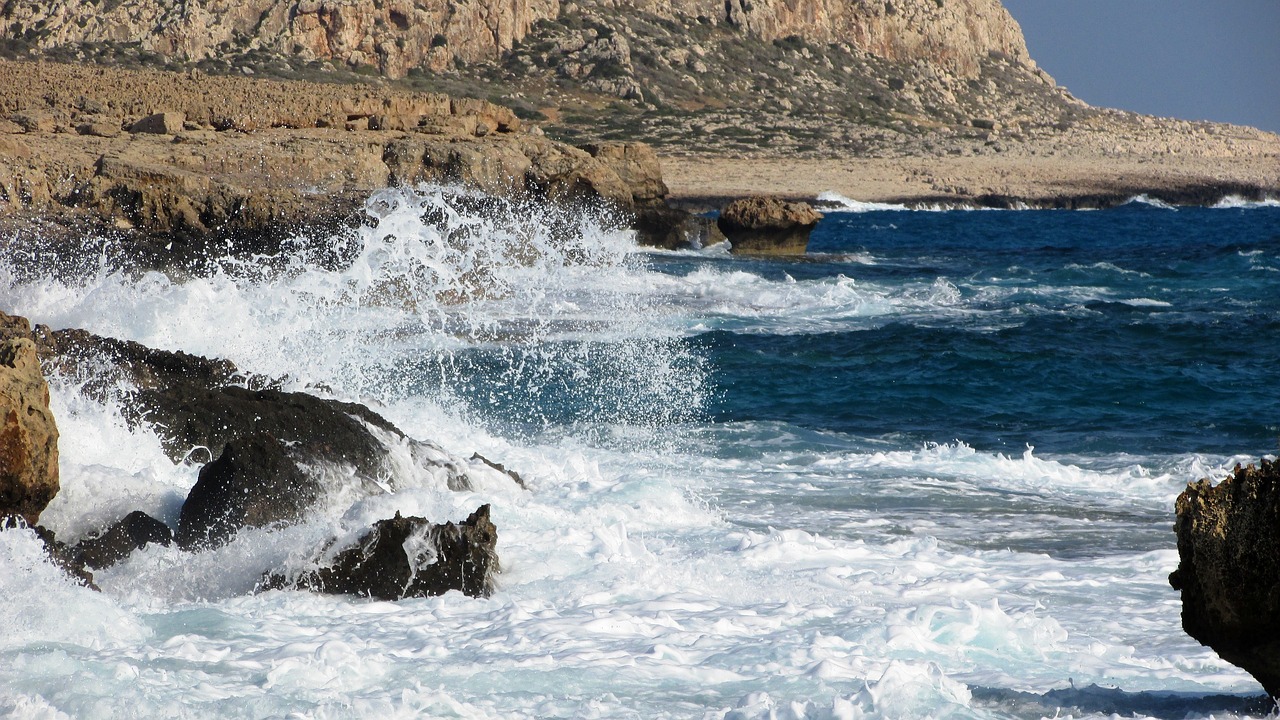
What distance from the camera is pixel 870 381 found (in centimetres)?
1221

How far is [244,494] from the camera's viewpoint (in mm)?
5570

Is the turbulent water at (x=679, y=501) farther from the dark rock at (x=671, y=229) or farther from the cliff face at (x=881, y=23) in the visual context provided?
the cliff face at (x=881, y=23)

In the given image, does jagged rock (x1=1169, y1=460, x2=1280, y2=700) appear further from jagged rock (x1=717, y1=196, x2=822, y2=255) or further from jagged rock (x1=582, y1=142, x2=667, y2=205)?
jagged rock (x1=717, y1=196, x2=822, y2=255)

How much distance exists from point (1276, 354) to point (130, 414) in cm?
1218

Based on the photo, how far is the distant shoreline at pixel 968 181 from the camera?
2050 inches

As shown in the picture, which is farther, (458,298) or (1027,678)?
(458,298)

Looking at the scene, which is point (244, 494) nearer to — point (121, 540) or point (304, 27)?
point (121, 540)

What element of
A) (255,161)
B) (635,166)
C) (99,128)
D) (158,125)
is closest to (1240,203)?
(635,166)

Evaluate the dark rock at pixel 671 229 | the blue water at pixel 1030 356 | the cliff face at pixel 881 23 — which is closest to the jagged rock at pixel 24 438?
the blue water at pixel 1030 356

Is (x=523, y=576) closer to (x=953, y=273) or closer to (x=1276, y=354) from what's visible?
(x=1276, y=354)

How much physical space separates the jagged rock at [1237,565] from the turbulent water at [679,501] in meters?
0.29

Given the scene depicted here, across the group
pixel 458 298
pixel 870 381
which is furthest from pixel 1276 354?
pixel 458 298

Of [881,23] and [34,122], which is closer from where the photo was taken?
[34,122]

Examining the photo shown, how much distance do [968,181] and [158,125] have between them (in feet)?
145
